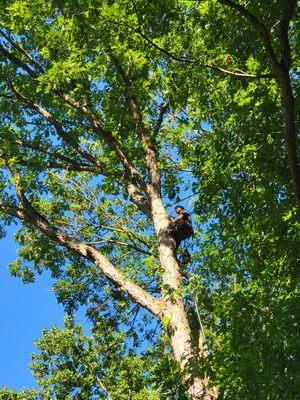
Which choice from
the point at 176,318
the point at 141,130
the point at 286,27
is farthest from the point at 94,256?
the point at 286,27

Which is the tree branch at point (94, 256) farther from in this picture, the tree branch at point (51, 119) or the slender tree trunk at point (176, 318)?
the tree branch at point (51, 119)

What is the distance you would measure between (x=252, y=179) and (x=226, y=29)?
2232 mm

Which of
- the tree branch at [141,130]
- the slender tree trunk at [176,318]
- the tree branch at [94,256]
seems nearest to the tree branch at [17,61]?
the tree branch at [141,130]

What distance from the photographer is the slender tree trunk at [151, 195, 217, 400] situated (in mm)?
5891

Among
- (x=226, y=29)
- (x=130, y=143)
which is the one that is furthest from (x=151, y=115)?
(x=226, y=29)

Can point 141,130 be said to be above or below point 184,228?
above

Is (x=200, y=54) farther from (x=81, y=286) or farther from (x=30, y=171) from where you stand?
(x=81, y=286)

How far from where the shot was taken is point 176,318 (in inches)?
258

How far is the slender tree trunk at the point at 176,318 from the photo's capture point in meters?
5.89

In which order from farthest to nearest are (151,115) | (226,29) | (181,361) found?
1. (151,115)
2. (226,29)
3. (181,361)

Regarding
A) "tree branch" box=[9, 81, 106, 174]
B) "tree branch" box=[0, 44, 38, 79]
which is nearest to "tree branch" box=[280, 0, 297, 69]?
"tree branch" box=[9, 81, 106, 174]

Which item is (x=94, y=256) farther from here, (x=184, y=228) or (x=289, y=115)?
(x=289, y=115)

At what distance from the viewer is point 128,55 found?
7492 millimetres

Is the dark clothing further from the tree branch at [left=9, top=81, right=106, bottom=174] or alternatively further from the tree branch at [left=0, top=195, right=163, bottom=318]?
the tree branch at [left=9, top=81, right=106, bottom=174]
